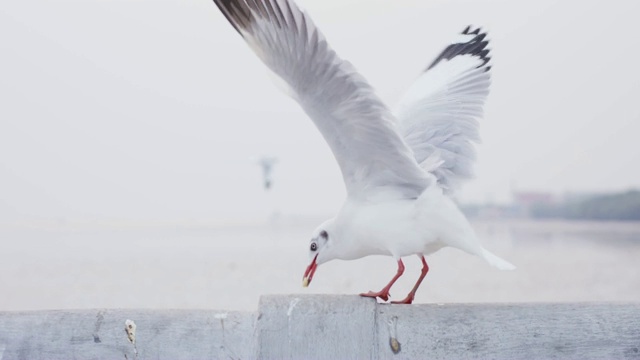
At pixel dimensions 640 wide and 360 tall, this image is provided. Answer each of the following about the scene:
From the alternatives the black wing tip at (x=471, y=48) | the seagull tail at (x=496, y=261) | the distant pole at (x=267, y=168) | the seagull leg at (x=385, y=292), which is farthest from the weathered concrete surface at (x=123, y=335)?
the distant pole at (x=267, y=168)

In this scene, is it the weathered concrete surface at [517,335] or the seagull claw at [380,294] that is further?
the seagull claw at [380,294]

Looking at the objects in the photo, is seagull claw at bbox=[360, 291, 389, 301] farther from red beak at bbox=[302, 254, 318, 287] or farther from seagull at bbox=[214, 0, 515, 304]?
red beak at bbox=[302, 254, 318, 287]

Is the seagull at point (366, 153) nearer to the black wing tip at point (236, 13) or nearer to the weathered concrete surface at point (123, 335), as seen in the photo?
the black wing tip at point (236, 13)

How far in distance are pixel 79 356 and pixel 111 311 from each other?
0.43 feet

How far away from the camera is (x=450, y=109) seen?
280cm

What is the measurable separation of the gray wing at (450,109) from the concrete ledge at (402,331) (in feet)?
2.68

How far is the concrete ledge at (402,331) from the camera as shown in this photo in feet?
5.68

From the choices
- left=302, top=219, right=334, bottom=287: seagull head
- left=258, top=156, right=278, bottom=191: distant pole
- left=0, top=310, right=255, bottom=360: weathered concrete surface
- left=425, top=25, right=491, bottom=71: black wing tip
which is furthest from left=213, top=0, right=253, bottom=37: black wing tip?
left=258, top=156, right=278, bottom=191: distant pole

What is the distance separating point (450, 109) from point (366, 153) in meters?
0.72

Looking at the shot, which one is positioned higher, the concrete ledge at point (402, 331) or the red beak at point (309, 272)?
the red beak at point (309, 272)

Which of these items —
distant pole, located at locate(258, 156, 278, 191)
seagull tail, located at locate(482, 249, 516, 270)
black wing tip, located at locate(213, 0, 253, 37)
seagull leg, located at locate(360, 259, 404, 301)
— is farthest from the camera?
distant pole, located at locate(258, 156, 278, 191)

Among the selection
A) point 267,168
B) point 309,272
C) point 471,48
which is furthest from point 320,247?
point 267,168

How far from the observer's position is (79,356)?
6.13ft

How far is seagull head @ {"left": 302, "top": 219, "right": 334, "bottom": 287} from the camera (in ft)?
7.63
